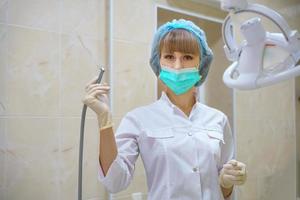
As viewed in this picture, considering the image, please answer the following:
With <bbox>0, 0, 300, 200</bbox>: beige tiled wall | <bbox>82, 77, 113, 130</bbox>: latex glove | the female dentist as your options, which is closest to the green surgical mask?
the female dentist

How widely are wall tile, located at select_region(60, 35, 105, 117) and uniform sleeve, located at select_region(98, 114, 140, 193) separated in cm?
26

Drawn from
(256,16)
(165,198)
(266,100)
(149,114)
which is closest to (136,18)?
(149,114)

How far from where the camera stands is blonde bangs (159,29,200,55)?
1.01 meters

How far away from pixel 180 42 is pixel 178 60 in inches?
2.2

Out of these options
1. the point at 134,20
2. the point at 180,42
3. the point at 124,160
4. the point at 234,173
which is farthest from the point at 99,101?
the point at 134,20

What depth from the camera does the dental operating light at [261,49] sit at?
866 millimetres

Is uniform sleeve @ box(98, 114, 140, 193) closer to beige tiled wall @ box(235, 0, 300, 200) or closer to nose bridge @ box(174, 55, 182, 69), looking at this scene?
nose bridge @ box(174, 55, 182, 69)

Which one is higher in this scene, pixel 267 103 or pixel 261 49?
pixel 261 49

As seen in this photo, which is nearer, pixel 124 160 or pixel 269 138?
pixel 124 160

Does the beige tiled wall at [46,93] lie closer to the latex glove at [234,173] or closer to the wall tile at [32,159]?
the wall tile at [32,159]

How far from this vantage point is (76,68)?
1199mm

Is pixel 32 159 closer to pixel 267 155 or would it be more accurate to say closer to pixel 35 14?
pixel 35 14

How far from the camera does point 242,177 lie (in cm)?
97

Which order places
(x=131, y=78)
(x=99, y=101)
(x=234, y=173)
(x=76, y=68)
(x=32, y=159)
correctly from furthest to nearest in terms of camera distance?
(x=131, y=78), (x=76, y=68), (x=32, y=159), (x=234, y=173), (x=99, y=101)
